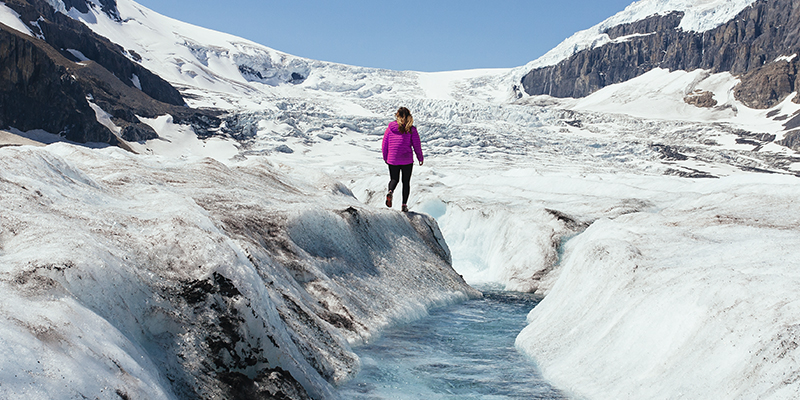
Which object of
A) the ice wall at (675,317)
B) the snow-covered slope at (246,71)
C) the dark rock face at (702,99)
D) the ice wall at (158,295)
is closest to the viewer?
the ice wall at (158,295)

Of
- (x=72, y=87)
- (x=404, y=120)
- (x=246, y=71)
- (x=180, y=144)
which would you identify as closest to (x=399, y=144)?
(x=404, y=120)

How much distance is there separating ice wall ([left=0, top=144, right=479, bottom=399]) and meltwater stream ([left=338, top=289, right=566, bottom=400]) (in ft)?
1.03

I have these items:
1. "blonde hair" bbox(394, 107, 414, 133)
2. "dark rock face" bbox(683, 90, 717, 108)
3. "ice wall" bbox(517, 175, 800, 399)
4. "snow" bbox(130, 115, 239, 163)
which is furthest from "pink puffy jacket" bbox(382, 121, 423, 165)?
"dark rock face" bbox(683, 90, 717, 108)

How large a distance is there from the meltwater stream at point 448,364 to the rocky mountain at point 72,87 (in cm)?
6001

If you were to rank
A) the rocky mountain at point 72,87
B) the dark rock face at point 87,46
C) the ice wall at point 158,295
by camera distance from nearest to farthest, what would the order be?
the ice wall at point 158,295 < the rocky mountain at point 72,87 < the dark rock face at point 87,46

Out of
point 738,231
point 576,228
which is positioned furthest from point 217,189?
point 576,228

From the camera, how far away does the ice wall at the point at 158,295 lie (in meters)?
2.68

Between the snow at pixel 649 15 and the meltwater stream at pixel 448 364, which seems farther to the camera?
the snow at pixel 649 15

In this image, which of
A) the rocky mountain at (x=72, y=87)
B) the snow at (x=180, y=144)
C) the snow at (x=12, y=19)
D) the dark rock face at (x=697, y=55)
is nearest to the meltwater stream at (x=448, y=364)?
the rocky mountain at (x=72, y=87)

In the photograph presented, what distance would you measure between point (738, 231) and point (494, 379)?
13.7 feet

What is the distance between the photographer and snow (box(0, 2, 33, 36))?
270 ft

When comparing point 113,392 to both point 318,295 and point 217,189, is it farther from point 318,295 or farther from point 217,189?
point 217,189

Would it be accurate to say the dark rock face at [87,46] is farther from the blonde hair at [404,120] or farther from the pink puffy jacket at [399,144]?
the blonde hair at [404,120]

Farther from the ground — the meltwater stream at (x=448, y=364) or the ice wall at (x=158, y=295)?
the ice wall at (x=158, y=295)
